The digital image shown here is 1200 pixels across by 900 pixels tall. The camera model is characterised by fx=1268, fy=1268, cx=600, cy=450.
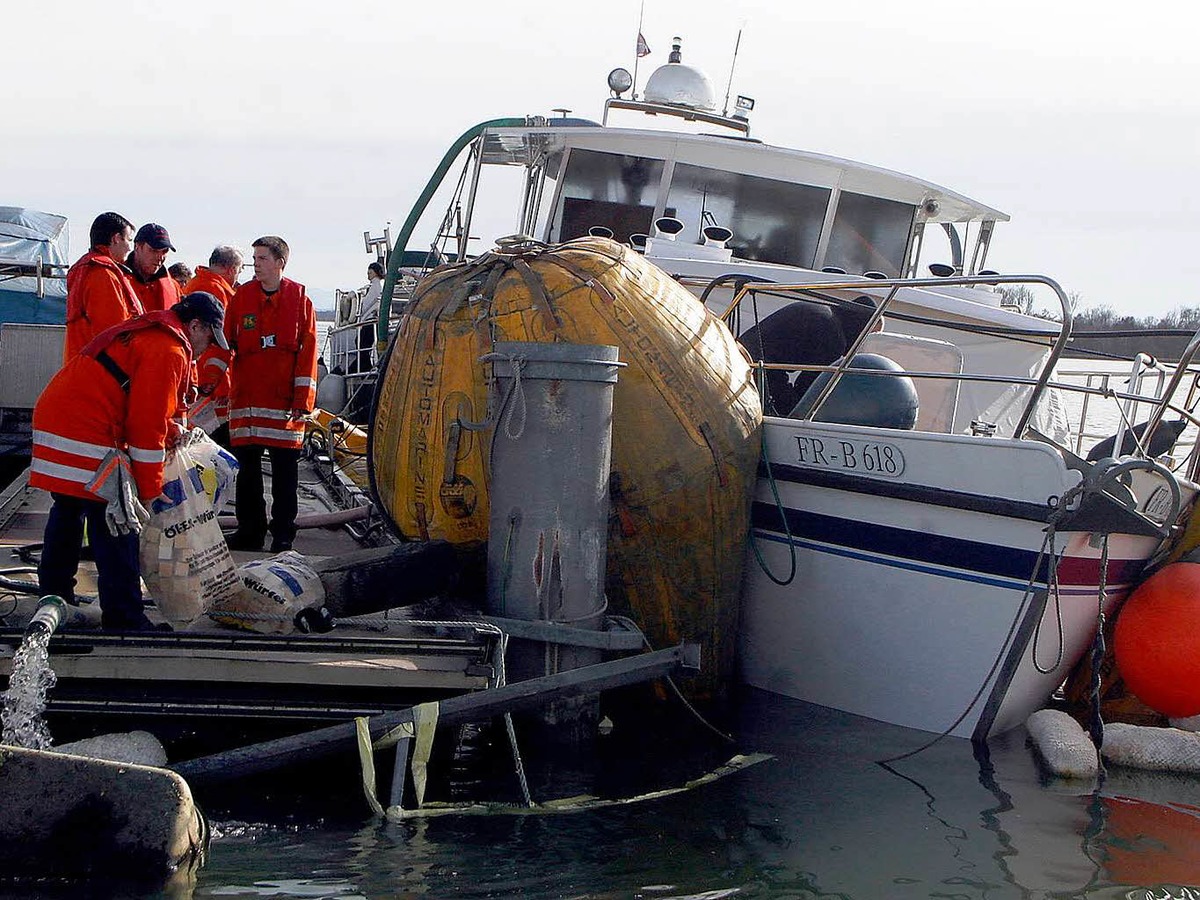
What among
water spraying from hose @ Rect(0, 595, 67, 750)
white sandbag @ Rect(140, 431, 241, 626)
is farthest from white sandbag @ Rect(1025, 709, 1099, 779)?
water spraying from hose @ Rect(0, 595, 67, 750)

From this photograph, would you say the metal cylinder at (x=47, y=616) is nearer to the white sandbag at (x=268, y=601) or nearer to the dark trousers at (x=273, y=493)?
the white sandbag at (x=268, y=601)

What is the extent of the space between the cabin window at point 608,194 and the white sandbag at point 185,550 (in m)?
4.71

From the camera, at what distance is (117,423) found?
14.5ft

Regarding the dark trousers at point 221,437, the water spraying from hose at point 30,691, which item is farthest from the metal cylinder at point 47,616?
the dark trousers at point 221,437

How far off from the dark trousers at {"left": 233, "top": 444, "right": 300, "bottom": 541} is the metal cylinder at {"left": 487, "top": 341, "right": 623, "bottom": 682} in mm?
1808

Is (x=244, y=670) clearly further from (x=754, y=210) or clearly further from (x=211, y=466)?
(x=754, y=210)

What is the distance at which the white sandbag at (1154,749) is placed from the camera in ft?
17.1

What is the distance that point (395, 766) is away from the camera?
4223mm

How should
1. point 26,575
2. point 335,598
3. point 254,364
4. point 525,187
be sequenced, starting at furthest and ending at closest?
point 525,187 < point 254,364 < point 26,575 < point 335,598

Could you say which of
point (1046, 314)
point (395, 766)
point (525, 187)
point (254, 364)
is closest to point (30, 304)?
point (525, 187)

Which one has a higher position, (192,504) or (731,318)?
(731,318)

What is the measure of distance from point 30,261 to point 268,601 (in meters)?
14.4

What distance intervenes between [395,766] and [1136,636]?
3092 mm

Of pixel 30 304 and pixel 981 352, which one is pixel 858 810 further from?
pixel 30 304
